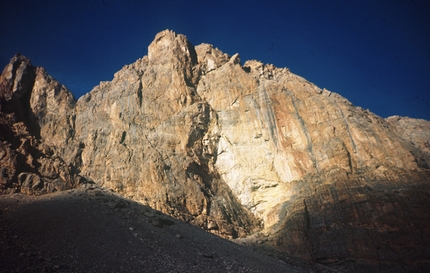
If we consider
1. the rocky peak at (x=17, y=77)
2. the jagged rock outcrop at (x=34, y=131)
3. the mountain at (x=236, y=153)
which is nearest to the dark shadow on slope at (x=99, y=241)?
the jagged rock outcrop at (x=34, y=131)

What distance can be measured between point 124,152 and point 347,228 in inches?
1899

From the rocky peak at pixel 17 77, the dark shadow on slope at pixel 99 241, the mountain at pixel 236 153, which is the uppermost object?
the rocky peak at pixel 17 77

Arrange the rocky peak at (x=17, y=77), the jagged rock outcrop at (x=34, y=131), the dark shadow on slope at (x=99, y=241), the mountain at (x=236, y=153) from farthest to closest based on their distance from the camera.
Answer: the rocky peak at (x=17, y=77) < the mountain at (x=236, y=153) < the jagged rock outcrop at (x=34, y=131) < the dark shadow on slope at (x=99, y=241)

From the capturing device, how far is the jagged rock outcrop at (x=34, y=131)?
36.7 meters

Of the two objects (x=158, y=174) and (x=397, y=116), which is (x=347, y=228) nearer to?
(x=158, y=174)

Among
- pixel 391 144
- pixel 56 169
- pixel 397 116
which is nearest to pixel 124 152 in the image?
pixel 56 169

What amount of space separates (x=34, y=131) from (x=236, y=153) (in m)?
54.3

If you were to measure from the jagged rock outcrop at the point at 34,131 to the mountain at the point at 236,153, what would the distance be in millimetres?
261

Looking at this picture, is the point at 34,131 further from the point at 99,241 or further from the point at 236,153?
the point at 99,241

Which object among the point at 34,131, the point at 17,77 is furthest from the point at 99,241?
the point at 17,77

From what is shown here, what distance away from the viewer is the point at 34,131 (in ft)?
217

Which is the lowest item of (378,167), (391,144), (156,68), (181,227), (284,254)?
(284,254)

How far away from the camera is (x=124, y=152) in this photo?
2323 inches

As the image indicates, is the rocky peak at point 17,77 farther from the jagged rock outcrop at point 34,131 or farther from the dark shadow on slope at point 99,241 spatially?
the dark shadow on slope at point 99,241
